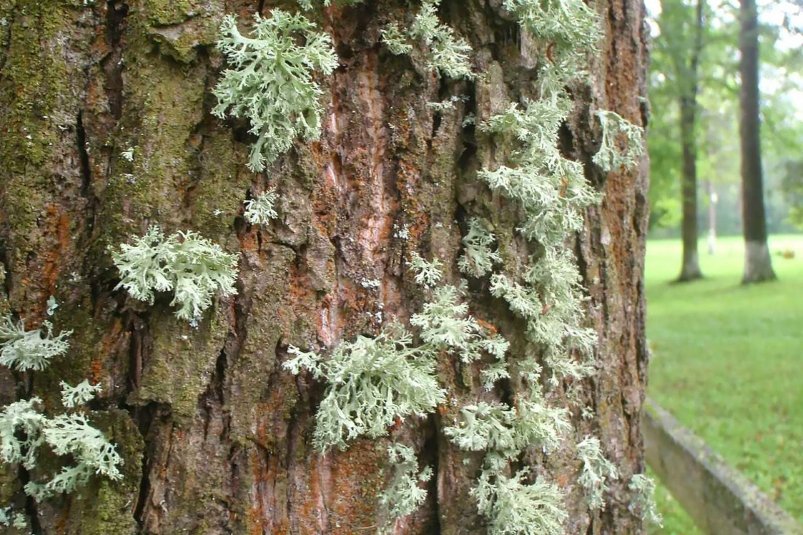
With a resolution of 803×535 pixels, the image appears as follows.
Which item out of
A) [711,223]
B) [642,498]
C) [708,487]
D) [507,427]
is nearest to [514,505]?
[507,427]

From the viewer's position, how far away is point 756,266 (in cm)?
1698

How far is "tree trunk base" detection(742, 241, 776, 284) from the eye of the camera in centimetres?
1684

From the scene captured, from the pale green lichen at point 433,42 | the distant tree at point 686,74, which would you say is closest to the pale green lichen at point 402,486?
the pale green lichen at point 433,42

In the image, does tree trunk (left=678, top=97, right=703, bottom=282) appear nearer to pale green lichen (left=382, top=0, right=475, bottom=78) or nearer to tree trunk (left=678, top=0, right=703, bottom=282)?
tree trunk (left=678, top=0, right=703, bottom=282)

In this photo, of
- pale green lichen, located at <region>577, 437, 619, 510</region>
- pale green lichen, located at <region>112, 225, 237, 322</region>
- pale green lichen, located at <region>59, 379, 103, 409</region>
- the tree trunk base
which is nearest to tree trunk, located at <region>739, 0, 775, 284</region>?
the tree trunk base

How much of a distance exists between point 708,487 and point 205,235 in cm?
247

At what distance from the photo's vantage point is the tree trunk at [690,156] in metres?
16.8

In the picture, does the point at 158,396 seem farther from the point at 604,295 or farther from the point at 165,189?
the point at 604,295

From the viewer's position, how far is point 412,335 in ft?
4.70

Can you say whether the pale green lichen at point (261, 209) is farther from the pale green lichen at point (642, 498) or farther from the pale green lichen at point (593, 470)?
the pale green lichen at point (642, 498)

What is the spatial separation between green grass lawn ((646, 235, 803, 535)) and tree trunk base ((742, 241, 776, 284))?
473mm

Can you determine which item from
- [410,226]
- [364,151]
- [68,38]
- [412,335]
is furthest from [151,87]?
[412,335]

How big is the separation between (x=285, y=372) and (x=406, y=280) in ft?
1.07

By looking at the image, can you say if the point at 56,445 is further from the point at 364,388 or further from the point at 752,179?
the point at 752,179
